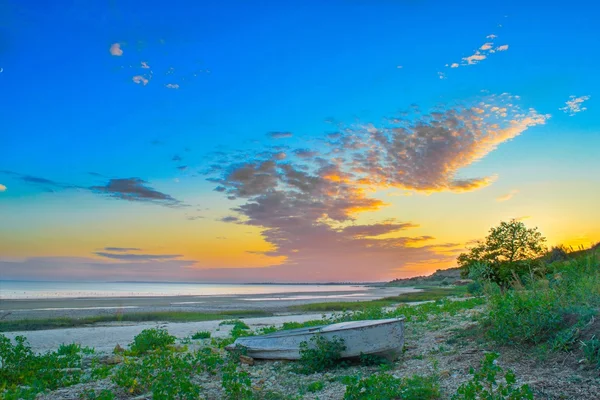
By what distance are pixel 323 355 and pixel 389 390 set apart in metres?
3.81

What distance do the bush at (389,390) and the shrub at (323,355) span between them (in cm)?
321

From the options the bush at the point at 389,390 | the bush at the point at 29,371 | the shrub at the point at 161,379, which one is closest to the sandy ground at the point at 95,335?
the bush at the point at 29,371

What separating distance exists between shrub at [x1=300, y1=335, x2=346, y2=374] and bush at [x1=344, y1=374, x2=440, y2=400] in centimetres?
321

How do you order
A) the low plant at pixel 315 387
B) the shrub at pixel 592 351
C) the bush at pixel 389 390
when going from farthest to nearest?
the low plant at pixel 315 387 < the shrub at pixel 592 351 < the bush at pixel 389 390

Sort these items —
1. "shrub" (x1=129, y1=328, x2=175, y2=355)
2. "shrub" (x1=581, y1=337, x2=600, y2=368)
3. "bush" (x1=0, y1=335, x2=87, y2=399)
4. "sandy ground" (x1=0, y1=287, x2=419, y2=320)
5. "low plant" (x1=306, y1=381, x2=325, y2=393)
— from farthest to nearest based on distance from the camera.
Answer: "sandy ground" (x1=0, y1=287, x2=419, y2=320) → "shrub" (x1=129, y1=328, x2=175, y2=355) → "bush" (x1=0, y1=335, x2=87, y2=399) → "low plant" (x1=306, y1=381, x2=325, y2=393) → "shrub" (x1=581, y1=337, x2=600, y2=368)

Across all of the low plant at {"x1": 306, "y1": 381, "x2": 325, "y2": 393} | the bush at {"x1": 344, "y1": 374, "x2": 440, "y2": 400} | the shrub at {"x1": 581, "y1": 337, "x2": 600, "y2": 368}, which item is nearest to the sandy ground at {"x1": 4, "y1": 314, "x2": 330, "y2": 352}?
the low plant at {"x1": 306, "y1": 381, "x2": 325, "y2": 393}

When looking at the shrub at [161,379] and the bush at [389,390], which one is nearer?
the bush at [389,390]

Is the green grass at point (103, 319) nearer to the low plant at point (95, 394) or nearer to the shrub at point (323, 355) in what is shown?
the low plant at point (95, 394)

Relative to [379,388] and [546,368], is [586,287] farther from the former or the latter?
[379,388]

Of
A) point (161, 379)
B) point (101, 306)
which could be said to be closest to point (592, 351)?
point (161, 379)

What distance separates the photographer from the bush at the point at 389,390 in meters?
7.35

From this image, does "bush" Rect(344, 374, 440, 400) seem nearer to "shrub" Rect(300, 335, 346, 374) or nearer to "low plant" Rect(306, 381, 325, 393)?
"low plant" Rect(306, 381, 325, 393)

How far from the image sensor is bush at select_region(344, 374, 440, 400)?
24.1ft

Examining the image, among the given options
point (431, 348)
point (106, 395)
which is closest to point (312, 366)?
point (431, 348)
